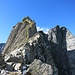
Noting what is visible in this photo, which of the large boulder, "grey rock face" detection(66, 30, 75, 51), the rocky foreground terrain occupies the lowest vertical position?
the large boulder

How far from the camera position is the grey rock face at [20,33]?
5888 cm

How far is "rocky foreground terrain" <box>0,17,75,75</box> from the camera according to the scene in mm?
23931

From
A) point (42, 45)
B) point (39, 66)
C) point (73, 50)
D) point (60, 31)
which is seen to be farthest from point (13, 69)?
point (73, 50)

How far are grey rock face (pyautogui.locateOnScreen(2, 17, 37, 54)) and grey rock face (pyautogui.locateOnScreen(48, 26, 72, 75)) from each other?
17743mm

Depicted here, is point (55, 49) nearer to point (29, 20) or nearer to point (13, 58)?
point (29, 20)

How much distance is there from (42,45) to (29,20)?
17034 mm

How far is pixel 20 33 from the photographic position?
207 feet

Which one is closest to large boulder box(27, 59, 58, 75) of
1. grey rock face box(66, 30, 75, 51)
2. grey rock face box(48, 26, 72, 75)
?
grey rock face box(48, 26, 72, 75)

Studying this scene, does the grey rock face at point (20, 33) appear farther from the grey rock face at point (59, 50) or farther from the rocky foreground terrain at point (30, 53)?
the grey rock face at point (59, 50)

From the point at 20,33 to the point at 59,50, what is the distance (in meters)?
30.8

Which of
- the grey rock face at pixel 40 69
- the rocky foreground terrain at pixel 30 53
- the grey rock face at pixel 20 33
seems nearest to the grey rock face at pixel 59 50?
the rocky foreground terrain at pixel 30 53

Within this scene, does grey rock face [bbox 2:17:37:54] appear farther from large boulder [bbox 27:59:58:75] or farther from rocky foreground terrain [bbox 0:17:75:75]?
large boulder [bbox 27:59:58:75]

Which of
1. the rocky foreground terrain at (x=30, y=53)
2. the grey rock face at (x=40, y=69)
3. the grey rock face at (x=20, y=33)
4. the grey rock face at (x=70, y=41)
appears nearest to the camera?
the grey rock face at (x=40, y=69)

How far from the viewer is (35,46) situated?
159 feet
